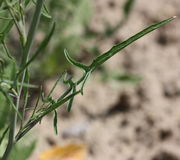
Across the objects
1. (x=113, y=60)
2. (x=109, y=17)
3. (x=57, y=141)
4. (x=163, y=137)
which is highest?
(x=109, y=17)

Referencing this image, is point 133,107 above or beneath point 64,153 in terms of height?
above

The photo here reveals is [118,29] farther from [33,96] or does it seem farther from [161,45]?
[33,96]

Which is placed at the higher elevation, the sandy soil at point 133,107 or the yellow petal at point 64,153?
the sandy soil at point 133,107

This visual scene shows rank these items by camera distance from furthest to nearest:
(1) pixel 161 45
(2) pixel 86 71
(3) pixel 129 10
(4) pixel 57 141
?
(1) pixel 161 45
(3) pixel 129 10
(4) pixel 57 141
(2) pixel 86 71

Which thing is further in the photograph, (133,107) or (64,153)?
(133,107)

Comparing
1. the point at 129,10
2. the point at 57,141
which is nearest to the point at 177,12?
the point at 129,10

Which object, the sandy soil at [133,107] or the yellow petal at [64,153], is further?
the sandy soil at [133,107]

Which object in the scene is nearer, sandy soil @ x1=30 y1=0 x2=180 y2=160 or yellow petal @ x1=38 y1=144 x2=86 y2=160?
yellow petal @ x1=38 y1=144 x2=86 y2=160

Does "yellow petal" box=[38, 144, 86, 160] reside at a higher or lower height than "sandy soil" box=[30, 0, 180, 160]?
lower
